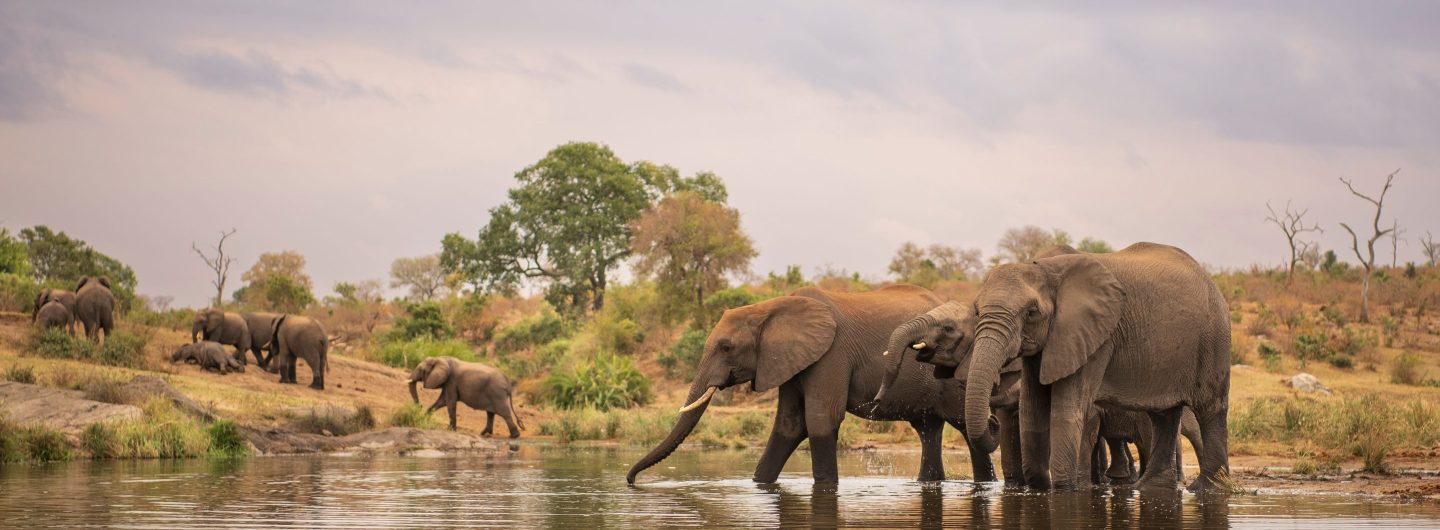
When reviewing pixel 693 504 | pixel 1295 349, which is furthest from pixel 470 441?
pixel 1295 349

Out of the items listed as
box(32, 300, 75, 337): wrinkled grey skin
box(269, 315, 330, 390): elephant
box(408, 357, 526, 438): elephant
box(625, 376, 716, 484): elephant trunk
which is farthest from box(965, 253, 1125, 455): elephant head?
box(32, 300, 75, 337): wrinkled grey skin

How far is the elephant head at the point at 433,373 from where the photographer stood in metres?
29.8

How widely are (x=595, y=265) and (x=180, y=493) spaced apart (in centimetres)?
5334

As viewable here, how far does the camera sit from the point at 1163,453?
13414mm

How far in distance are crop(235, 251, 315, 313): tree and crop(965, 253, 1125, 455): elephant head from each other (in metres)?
45.2

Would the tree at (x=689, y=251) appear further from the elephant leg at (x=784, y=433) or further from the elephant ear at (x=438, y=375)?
the elephant leg at (x=784, y=433)

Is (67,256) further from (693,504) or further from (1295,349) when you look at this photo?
(693,504)

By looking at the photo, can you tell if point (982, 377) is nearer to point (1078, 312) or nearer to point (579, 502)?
point (1078, 312)

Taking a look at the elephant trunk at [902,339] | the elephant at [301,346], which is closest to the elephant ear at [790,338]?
the elephant trunk at [902,339]

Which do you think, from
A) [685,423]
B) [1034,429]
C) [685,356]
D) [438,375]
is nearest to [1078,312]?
[1034,429]

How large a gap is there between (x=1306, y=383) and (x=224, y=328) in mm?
22973

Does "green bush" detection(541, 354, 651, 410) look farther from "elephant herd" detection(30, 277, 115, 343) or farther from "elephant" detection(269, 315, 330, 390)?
"elephant herd" detection(30, 277, 115, 343)

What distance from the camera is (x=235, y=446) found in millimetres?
21812

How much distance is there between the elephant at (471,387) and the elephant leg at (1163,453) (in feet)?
57.9
